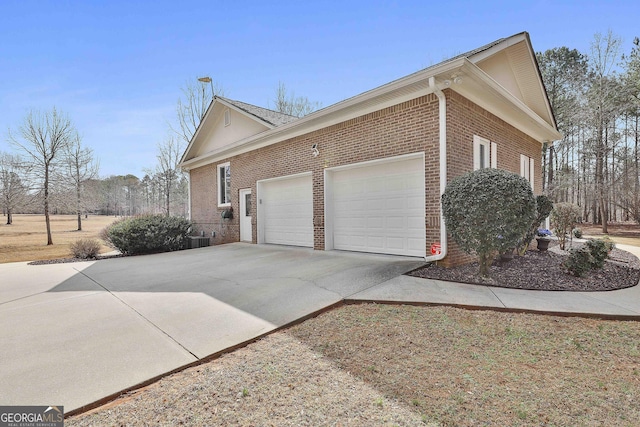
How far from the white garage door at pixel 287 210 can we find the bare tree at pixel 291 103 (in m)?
14.1

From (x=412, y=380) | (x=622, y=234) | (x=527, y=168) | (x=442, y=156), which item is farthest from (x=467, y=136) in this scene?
(x=622, y=234)

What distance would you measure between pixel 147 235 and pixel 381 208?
25.8 feet

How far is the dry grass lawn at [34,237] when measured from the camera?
50.8 feet

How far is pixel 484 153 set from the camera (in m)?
7.38

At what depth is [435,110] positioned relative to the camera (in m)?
5.99

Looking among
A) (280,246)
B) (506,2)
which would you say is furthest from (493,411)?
(506,2)

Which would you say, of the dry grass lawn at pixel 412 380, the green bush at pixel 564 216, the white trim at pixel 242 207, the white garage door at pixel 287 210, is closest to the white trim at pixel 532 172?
the green bush at pixel 564 216

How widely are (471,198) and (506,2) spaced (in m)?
6.61

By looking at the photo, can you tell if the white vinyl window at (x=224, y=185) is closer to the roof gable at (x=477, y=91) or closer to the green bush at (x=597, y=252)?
the roof gable at (x=477, y=91)

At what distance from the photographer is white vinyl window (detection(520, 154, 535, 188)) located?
9.13 m

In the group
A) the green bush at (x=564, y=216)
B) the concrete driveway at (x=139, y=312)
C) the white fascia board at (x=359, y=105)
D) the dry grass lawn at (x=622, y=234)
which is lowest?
the dry grass lawn at (x=622, y=234)

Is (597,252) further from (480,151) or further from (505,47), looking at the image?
(505,47)

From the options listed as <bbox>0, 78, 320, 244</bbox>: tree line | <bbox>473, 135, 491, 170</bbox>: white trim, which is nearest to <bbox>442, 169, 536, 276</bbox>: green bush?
<bbox>473, 135, 491, 170</bbox>: white trim

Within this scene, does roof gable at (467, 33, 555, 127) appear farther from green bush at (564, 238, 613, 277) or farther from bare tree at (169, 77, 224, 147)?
bare tree at (169, 77, 224, 147)
